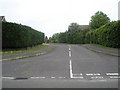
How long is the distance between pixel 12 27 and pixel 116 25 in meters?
14.3

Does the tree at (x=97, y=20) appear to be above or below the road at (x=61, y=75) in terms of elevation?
above

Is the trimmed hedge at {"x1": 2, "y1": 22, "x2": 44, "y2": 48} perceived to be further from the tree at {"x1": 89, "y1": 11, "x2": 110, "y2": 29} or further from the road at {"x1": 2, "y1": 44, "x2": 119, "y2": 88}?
the tree at {"x1": 89, "y1": 11, "x2": 110, "y2": 29}

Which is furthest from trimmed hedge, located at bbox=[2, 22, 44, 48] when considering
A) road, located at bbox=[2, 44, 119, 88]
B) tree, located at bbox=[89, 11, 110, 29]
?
Answer: tree, located at bbox=[89, 11, 110, 29]

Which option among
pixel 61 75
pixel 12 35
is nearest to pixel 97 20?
pixel 12 35

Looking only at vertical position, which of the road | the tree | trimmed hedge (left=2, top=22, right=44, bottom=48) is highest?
the tree

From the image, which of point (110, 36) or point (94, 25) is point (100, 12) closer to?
point (94, 25)

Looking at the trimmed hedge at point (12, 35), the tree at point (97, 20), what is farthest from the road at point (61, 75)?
the tree at point (97, 20)

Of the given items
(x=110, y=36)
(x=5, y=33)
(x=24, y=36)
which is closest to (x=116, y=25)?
(x=110, y=36)

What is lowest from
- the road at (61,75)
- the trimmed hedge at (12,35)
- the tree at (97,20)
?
the road at (61,75)

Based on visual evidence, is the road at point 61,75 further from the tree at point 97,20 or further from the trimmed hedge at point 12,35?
the tree at point 97,20

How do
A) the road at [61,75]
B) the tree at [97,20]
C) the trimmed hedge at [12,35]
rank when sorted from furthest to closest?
the tree at [97,20] < the trimmed hedge at [12,35] < the road at [61,75]

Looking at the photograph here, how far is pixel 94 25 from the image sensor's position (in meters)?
46.9

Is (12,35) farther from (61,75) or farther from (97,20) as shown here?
(97,20)

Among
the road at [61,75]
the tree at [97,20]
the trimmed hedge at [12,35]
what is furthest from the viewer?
the tree at [97,20]
